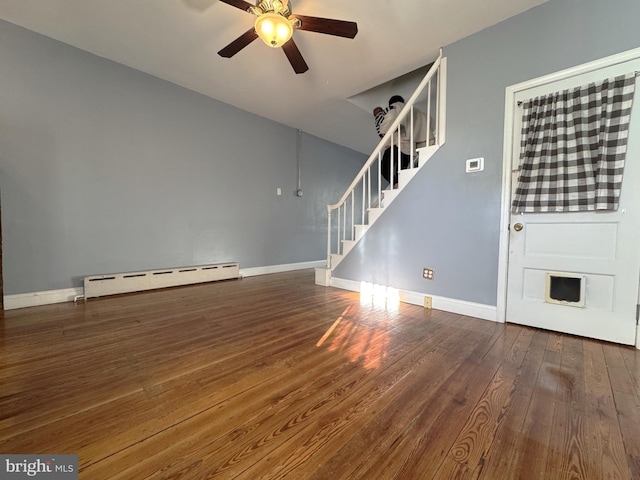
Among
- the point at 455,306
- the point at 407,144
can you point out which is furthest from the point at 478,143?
the point at 455,306

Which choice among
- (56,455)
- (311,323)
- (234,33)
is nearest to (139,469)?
(56,455)

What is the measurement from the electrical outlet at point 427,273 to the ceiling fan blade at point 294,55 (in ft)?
8.23

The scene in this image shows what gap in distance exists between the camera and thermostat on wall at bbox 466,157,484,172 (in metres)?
2.58

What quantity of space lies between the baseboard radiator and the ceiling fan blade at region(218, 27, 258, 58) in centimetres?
280

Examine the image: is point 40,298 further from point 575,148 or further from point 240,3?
point 575,148

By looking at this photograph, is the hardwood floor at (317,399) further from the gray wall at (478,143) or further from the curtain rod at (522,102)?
the curtain rod at (522,102)

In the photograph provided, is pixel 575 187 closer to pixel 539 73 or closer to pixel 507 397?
pixel 539 73

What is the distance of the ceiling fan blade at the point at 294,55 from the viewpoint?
2.37 m

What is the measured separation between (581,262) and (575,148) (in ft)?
3.03

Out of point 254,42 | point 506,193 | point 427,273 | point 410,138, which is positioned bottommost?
point 427,273

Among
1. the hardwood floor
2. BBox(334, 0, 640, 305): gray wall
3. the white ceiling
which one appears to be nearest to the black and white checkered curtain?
BBox(334, 0, 640, 305): gray wall

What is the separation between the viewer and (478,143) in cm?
260

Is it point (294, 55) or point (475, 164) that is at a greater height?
point (294, 55)

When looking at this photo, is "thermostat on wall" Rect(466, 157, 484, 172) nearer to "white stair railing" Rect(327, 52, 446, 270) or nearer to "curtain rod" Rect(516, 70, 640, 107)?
"white stair railing" Rect(327, 52, 446, 270)
